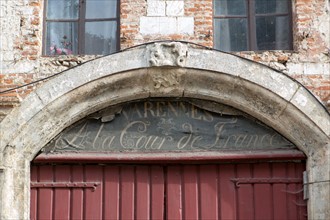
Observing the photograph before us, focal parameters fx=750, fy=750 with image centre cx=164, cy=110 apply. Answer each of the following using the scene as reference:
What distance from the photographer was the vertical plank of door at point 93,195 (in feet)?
22.7

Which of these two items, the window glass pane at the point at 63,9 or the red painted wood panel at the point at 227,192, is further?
the window glass pane at the point at 63,9

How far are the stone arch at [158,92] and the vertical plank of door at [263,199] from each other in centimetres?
39

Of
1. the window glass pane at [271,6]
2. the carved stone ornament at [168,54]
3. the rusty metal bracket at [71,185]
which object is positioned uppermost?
the window glass pane at [271,6]

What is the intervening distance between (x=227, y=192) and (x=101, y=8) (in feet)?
7.13


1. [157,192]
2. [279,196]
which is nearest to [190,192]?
[157,192]

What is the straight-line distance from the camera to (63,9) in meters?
7.36

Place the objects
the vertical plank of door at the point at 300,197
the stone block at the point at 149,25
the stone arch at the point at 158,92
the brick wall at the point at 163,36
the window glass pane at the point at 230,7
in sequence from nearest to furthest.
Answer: the stone arch at the point at 158,92 → the vertical plank of door at the point at 300,197 → the brick wall at the point at 163,36 → the stone block at the point at 149,25 → the window glass pane at the point at 230,7

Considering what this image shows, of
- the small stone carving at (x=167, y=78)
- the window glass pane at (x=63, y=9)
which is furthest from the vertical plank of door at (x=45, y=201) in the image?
the window glass pane at (x=63, y=9)

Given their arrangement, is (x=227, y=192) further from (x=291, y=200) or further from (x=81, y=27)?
(x=81, y=27)

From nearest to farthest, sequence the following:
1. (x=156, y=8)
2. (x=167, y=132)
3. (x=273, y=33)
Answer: (x=167, y=132) < (x=156, y=8) < (x=273, y=33)

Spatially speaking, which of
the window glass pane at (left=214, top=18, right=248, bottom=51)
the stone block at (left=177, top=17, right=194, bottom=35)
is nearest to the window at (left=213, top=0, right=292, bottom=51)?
the window glass pane at (left=214, top=18, right=248, bottom=51)

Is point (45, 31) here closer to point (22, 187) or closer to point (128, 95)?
point (128, 95)

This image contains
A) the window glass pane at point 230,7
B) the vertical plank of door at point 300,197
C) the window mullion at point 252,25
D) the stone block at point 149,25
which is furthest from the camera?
the window glass pane at point 230,7

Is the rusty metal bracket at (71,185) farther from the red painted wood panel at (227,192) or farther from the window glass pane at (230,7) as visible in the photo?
the window glass pane at (230,7)
